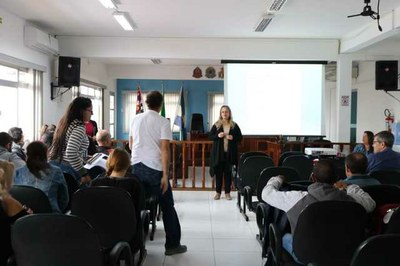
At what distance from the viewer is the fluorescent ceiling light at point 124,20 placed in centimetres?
655

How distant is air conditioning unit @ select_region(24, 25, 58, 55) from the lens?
7.08m

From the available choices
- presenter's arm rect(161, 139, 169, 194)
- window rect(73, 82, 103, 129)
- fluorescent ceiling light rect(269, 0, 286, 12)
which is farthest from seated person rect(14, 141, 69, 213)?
window rect(73, 82, 103, 129)

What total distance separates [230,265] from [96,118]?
383 inches

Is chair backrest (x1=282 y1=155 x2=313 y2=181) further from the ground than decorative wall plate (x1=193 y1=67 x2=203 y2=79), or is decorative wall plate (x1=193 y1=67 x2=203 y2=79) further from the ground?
decorative wall plate (x1=193 y1=67 x2=203 y2=79)

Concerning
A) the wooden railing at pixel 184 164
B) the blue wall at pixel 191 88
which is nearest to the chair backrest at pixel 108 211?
the wooden railing at pixel 184 164

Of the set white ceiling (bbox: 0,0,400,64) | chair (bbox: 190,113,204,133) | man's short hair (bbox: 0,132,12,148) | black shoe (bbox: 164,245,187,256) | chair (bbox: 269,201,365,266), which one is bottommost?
black shoe (bbox: 164,245,187,256)

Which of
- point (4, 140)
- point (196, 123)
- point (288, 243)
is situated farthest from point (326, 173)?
point (196, 123)

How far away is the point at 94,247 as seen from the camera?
200cm

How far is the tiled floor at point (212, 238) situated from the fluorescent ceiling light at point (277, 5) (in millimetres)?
2965

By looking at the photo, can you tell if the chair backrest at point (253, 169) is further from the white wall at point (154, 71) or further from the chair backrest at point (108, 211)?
the white wall at point (154, 71)

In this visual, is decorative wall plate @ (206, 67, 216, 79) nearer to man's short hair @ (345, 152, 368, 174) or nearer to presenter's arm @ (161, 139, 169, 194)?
presenter's arm @ (161, 139, 169, 194)

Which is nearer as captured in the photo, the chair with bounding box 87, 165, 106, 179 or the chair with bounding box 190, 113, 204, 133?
the chair with bounding box 87, 165, 106, 179

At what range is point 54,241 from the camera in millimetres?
1959

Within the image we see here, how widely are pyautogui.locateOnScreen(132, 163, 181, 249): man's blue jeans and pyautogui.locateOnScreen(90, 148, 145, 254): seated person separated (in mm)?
391
